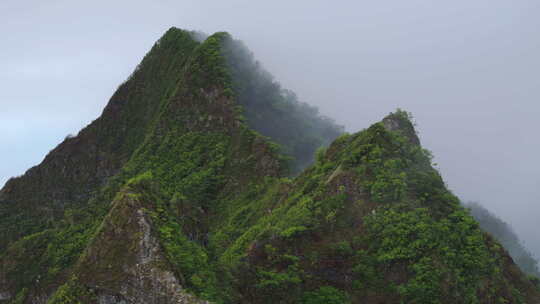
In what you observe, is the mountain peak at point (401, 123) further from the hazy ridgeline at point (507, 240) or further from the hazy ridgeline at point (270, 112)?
the hazy ridgeline at point (507, 240)

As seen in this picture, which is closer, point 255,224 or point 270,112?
point 255,224

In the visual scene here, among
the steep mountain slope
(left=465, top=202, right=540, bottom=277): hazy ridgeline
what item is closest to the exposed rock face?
the steep mountain slope

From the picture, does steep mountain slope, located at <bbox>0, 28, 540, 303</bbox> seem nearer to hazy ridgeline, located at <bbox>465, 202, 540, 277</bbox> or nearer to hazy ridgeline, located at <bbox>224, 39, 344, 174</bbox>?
hazy ridgeline, located at <bbox>224, 39, 344, 174</bbox>

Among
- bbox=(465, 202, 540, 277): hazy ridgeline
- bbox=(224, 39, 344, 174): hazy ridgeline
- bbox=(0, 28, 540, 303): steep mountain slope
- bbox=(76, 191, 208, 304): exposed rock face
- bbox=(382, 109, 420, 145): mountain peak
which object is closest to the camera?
bbox=(76, 191, 208, 304): exposed rock face

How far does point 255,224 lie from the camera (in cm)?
3272

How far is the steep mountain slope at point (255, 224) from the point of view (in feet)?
78.9

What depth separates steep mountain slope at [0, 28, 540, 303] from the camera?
24047 millimetres

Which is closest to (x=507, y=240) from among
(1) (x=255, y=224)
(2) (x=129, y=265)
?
(1) (x=255, y=224)

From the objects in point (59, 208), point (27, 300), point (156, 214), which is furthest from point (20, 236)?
point (156, 214)

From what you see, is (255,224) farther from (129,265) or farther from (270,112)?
(270,112)

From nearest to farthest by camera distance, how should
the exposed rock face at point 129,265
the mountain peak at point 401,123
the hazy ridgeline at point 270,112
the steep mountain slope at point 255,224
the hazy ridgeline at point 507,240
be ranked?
the exposed rock face at point 129,265, the steep mountain slope at point 255,224, the mountain peak at point 401,123, the hazy ridgeline at point 270,112, the hazy ridgeline at point 507,240

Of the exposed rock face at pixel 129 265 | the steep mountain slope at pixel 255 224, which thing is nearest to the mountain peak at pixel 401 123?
the steep mountain slope at pixel 255 224

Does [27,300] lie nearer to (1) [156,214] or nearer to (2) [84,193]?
(2) [84,193]

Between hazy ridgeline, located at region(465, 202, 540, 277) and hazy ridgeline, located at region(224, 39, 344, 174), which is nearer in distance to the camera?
hazy ridgeline, located at region(224, 39, 344, 174)
